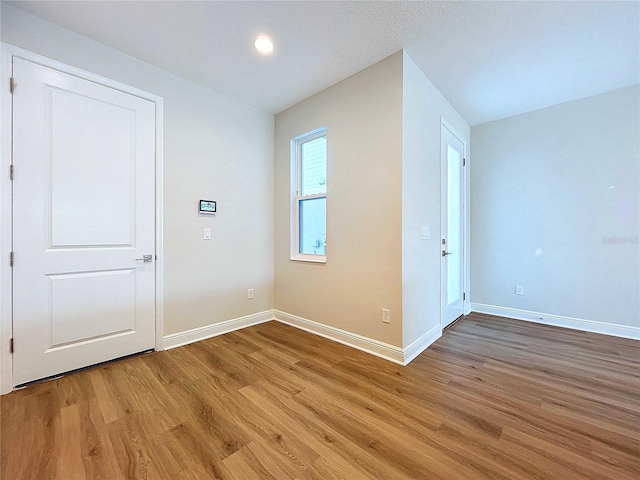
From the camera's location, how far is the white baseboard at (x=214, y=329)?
2668 mm

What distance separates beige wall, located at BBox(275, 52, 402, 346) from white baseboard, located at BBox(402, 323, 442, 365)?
0.15m

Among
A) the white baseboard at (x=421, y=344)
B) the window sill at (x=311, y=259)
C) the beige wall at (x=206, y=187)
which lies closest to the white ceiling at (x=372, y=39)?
the beige wall at (x=206, y=187)

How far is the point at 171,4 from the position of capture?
1831 mm

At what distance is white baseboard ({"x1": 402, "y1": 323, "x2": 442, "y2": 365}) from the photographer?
2.36 m

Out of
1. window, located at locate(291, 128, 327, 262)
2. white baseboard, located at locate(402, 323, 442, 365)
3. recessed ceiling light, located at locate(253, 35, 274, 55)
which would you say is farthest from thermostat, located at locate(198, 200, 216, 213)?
white baseboard, located at locate(402, 323, 442, 365)

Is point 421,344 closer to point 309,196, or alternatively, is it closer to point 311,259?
point 311,259

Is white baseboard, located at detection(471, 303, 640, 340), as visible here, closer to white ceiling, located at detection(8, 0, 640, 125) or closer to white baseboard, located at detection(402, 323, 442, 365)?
white baseboard, located at detection(402, 323, 442, 365)

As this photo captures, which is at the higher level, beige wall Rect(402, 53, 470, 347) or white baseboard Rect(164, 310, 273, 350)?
beige wall Rect(402, 53, 470, 347)

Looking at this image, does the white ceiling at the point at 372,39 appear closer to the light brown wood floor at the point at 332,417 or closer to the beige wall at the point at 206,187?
the beige wall at the point at 206,187

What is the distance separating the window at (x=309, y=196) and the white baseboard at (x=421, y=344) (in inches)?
48.6

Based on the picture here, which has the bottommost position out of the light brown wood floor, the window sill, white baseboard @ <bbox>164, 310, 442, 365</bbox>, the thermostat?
the light brown wood floor

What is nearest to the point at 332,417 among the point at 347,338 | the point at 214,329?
the point at 347,338

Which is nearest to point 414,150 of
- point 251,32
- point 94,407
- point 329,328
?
point 251,32

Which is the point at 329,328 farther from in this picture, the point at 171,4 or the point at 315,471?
the point at 171,4
